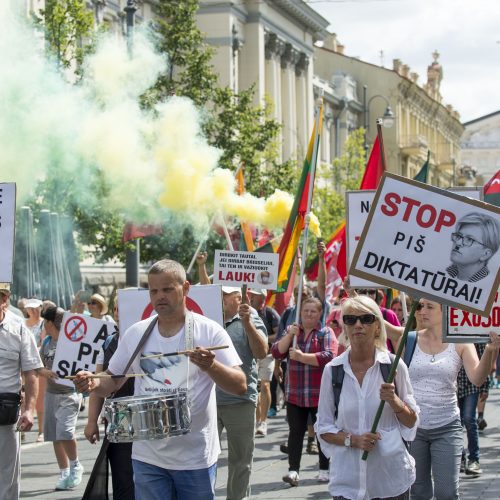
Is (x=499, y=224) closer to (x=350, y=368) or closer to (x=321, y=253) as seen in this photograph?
(x=350, y=368)

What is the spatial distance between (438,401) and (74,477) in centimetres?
423

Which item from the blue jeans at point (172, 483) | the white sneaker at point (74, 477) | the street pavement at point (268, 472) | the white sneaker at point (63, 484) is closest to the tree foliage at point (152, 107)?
the street pavement at point (268, 472)

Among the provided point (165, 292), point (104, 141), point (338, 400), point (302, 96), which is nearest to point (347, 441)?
point (338, 400)

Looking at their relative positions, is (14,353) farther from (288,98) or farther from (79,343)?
(288,98)

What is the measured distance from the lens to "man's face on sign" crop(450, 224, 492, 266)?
659 cm

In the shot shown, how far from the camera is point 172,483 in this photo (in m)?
6.35

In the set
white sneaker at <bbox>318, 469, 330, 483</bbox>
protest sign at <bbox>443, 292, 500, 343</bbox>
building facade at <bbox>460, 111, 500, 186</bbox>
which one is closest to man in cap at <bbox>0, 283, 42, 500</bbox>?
protest sign at <bbox>443, 292, 500, 343</bbox>

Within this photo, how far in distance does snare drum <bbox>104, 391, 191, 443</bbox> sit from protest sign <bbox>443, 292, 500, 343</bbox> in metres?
2.41

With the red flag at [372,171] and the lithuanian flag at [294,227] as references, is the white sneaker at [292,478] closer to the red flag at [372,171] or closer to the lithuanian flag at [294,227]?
the lithuanian flag at [294,227]

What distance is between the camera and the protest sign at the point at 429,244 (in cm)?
661

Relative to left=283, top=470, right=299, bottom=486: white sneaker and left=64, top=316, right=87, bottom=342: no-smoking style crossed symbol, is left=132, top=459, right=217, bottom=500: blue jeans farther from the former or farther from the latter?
left=283, top=470, right=299, bottom=486: white sneaker

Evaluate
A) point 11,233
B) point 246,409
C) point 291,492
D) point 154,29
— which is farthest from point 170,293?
point 154,29

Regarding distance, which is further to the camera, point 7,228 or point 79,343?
point 79,343

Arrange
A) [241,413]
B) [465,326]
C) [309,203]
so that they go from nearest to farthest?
[465,326], [241,413], [309,203]
